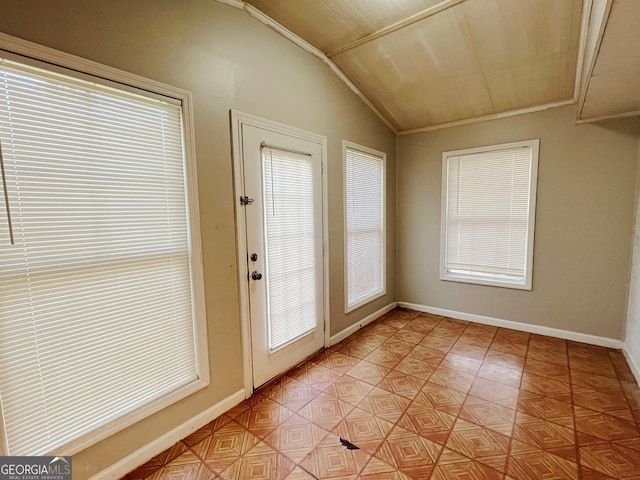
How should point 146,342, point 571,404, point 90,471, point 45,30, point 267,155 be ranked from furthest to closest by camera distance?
point 267,155 < point 571,404 < point 146,342 < point 90,471 < point 45,30

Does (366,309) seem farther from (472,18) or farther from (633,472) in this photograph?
(472,18)

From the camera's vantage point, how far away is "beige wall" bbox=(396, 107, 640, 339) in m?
2.80

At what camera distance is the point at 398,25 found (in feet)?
7.63

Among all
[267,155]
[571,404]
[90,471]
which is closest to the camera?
[90,471]

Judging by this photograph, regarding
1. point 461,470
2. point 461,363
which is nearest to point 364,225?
point 461,363

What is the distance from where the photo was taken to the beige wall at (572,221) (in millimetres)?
2801

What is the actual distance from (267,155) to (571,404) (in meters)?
2.95

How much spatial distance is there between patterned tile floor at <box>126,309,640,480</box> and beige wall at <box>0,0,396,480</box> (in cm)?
28

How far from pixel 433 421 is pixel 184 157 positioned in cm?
240

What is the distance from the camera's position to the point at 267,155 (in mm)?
2312

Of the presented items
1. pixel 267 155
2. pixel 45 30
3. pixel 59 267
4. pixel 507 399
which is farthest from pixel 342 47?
pixel 507 399

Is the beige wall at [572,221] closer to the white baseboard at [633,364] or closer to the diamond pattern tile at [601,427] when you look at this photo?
the white baseboard at [633,364]

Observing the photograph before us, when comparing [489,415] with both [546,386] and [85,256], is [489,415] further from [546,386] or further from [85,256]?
[85,256]

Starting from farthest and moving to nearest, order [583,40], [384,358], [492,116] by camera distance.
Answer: [492,116] < [384,358] < [583,40]
